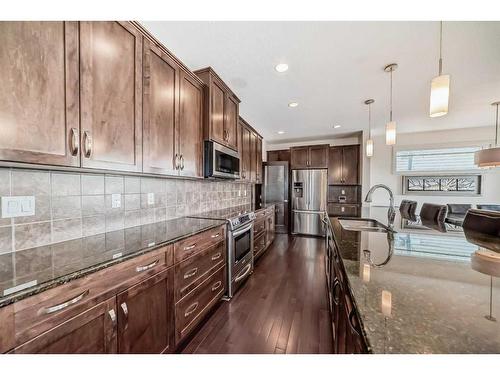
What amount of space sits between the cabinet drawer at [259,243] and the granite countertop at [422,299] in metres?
2.01

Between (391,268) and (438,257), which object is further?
(438,257)

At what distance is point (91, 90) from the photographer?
110 cm

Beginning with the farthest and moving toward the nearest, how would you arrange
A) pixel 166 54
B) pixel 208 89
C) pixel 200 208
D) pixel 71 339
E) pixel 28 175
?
pixel 200 208 → pixel 208 89 → pixel 166 54 → pixel 28 175 → pixel 71 339

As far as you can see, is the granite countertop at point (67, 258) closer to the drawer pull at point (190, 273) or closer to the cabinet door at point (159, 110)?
the drawer pull at point (190, 273)

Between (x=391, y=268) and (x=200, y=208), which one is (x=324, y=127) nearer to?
(x=200, y=208)

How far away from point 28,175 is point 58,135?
0.37 m

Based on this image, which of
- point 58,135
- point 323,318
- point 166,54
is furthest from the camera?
point 323,318

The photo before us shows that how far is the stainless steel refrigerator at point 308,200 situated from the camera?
15.5 feet

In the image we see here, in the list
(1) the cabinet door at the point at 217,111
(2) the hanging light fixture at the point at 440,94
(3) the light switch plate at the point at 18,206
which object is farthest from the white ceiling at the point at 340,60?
(3) the light switch plate at the point at 18,206

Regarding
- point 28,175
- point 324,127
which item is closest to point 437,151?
point 324,127

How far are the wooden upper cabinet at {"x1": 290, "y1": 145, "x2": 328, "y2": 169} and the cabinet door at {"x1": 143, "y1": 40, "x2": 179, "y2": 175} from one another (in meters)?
3.77

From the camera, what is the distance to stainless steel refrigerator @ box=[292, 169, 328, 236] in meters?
4.73

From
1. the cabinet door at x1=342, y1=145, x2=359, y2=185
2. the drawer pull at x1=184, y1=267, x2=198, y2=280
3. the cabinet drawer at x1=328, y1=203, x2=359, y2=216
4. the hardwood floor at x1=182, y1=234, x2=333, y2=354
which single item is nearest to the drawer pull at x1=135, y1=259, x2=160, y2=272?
the drawer pull at x1=184, y1=267, x2=198, y2=280

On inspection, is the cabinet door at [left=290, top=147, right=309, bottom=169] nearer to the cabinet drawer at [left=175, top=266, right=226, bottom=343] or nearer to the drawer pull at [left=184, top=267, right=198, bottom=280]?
the cabinet drawer at [left=175, top=266, right=226, bottom=343]
